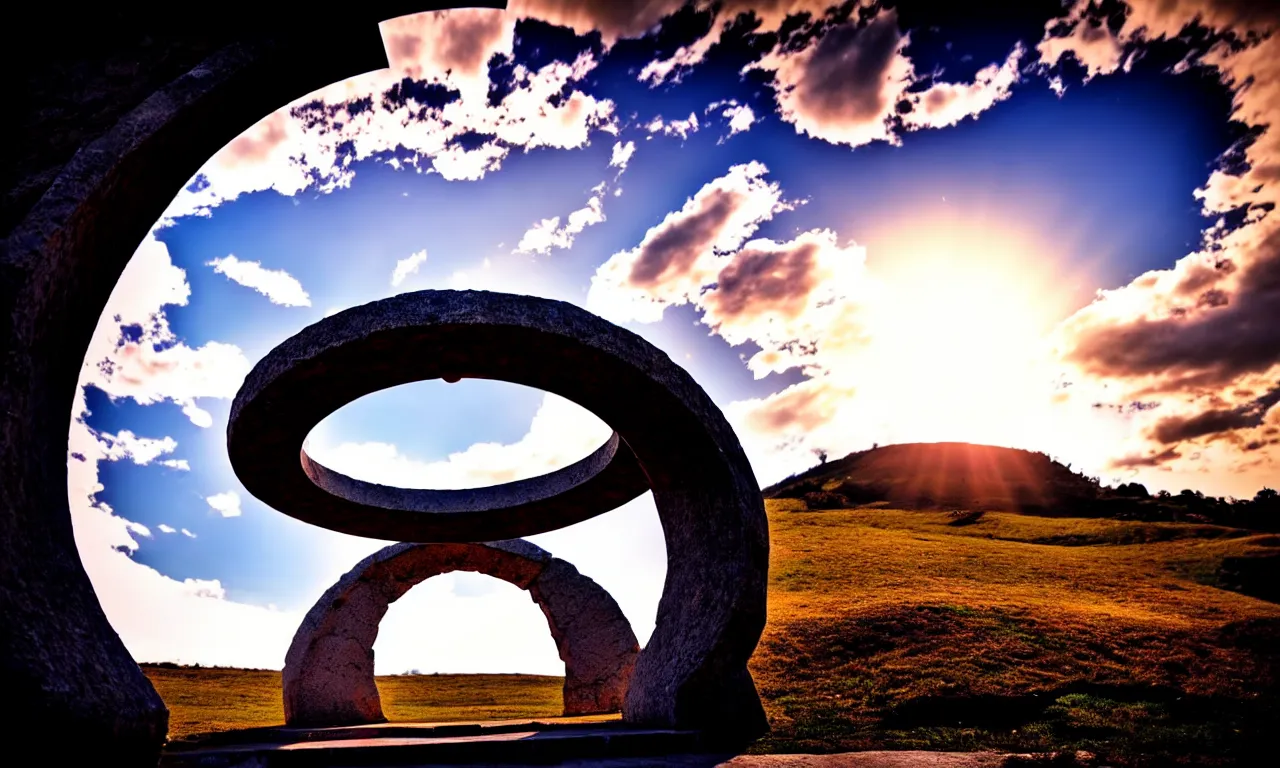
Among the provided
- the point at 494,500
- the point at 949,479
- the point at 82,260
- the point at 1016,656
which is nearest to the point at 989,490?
the point at 949,479

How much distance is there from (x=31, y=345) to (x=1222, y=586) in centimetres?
2812

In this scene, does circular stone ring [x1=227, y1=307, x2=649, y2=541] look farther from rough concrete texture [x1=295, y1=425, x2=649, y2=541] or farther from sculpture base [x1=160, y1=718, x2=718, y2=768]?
sculpture base [x1=160, y1=718, x2=718, y2=768]

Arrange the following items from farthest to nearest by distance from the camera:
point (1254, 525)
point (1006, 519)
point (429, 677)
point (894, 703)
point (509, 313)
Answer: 1. point (1006, 519)
2. point (1254, 525)
3. point (429, 677)
4. point (894, 703)
5. point (509, 313)

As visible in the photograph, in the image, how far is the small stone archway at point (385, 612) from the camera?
39.4 feet

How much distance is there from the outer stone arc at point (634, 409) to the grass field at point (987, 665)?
909mm

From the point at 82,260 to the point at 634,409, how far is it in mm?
4112

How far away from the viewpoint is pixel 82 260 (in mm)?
4133

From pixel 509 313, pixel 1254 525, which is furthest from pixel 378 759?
pixel 1254 525

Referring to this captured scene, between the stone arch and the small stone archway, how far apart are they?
8.73m

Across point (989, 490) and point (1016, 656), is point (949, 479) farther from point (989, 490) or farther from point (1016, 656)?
point (1016, 656)

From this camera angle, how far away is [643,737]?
5867mm

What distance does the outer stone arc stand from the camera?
20.4ft

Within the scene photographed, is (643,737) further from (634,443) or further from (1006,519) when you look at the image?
(1006,519)

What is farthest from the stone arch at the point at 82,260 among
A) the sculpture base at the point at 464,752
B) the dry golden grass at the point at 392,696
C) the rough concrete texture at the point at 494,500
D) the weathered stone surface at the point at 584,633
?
the dry golden grass at the point at 392,696
